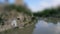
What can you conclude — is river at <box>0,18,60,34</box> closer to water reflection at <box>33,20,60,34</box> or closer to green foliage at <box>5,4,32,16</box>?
water reflection at <box>33,20,60,34</box>

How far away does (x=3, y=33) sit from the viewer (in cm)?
264

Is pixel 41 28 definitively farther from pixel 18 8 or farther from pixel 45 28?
pixel 18 8

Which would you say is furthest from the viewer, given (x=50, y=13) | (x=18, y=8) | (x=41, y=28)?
(x=41, y=28)

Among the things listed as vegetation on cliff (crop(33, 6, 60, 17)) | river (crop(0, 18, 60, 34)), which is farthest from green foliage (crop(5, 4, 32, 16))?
river (crop(0, 18, 60, 34))

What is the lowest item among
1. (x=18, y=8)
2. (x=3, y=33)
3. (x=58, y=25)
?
(x=3, y=33)

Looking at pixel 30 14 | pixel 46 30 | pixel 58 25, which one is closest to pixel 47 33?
pixel 46 30

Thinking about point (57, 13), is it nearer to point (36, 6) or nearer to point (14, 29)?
point (36, 6)

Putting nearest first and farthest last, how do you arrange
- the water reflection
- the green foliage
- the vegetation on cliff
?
the green foliage < the vegetation on cliff < the water reflection

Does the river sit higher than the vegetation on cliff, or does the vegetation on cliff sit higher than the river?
the vegetation on cliff

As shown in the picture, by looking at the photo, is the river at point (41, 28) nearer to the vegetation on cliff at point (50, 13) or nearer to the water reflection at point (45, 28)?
the water reflection at point (45, 28)

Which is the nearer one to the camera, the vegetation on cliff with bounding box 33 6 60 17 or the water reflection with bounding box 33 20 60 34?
the vegetation on cliff with bounding box 33 6 60 17

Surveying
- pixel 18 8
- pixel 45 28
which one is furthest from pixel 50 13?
pixel 18 8

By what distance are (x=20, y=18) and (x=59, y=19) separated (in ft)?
2.62

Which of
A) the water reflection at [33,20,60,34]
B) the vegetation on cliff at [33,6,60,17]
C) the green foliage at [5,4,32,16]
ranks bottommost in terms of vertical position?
the water reflection at [33,20,60,34]
